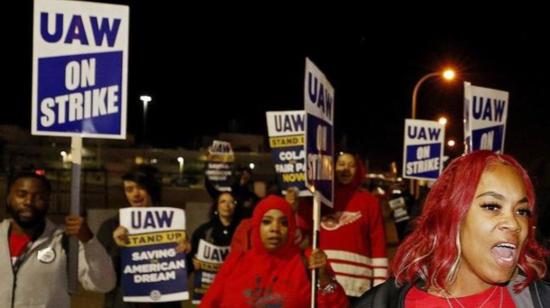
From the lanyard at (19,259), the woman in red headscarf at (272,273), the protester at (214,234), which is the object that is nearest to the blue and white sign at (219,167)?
the protester at (214,234)

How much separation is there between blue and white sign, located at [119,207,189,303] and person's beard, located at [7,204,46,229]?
1.31 meters

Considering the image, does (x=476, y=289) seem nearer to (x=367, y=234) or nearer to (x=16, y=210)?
(x=16, y=210)

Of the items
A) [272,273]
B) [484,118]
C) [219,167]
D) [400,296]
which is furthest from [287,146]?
[400,296]

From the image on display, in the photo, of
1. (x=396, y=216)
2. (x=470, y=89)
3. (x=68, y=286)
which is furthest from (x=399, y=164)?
(x=68, y=286)

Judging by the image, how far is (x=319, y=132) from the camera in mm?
5777

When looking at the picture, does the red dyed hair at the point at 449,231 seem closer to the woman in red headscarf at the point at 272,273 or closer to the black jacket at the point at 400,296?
the black jacket at the point at 400,296

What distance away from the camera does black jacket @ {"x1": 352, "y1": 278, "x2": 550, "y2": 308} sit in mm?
2340

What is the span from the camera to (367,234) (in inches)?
279

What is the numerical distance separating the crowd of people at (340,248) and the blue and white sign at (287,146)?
566mm

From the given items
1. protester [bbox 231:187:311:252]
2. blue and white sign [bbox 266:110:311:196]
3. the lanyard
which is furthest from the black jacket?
blue and white sign [bbox 266:110:311:196]

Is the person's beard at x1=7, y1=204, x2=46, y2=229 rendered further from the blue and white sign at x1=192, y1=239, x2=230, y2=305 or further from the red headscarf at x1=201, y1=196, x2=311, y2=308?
the blue and white sign at x1=192, y1=239, x2=230, y2=305

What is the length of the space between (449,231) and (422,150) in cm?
1103

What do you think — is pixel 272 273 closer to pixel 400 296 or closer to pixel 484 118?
pixel 400 296

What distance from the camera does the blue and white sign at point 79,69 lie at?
450 cm
